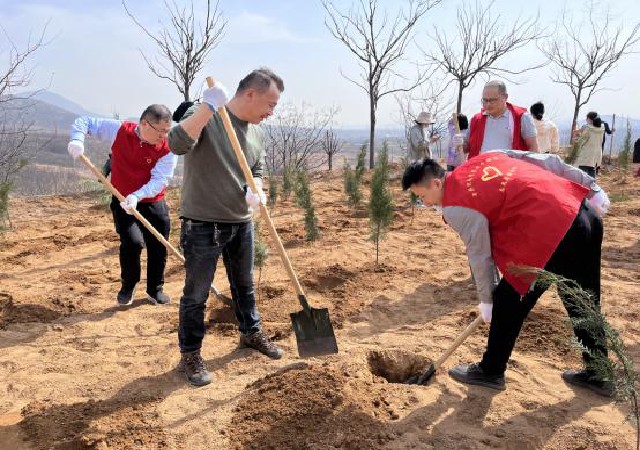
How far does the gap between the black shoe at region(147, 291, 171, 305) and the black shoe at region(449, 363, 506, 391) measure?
2.60 metres

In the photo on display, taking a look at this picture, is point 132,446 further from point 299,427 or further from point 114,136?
point 114,136

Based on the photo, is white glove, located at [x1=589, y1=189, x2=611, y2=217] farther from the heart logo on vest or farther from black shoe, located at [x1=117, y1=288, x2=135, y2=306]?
black shoe, located at [x1=117, y1=288, x2=135, y2=306]

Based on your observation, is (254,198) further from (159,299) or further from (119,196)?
(159,299)

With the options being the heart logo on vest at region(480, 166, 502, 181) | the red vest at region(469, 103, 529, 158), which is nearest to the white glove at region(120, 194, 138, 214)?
the heart logo on vest at region(480, 166, 502, 181)

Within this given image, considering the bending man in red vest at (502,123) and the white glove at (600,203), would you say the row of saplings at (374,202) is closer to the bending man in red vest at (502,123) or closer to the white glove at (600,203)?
the bending man in red vest at (502,123)

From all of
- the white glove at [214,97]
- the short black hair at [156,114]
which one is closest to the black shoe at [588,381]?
the white glove at [214,97]

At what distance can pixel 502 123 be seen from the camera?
383cm

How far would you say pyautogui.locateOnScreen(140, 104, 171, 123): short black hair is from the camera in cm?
362

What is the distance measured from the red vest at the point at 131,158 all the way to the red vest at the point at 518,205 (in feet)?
8.18

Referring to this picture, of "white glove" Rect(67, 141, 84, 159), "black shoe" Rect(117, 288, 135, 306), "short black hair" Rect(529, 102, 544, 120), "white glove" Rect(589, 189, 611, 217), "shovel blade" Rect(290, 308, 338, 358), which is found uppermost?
"short black hair" Rect(529, 102, 544, 120)

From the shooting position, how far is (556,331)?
144 inches

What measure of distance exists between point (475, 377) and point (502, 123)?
203 centimetres

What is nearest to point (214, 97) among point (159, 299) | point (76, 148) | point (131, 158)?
point (131, 158)

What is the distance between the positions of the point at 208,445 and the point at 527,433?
1644 mm
